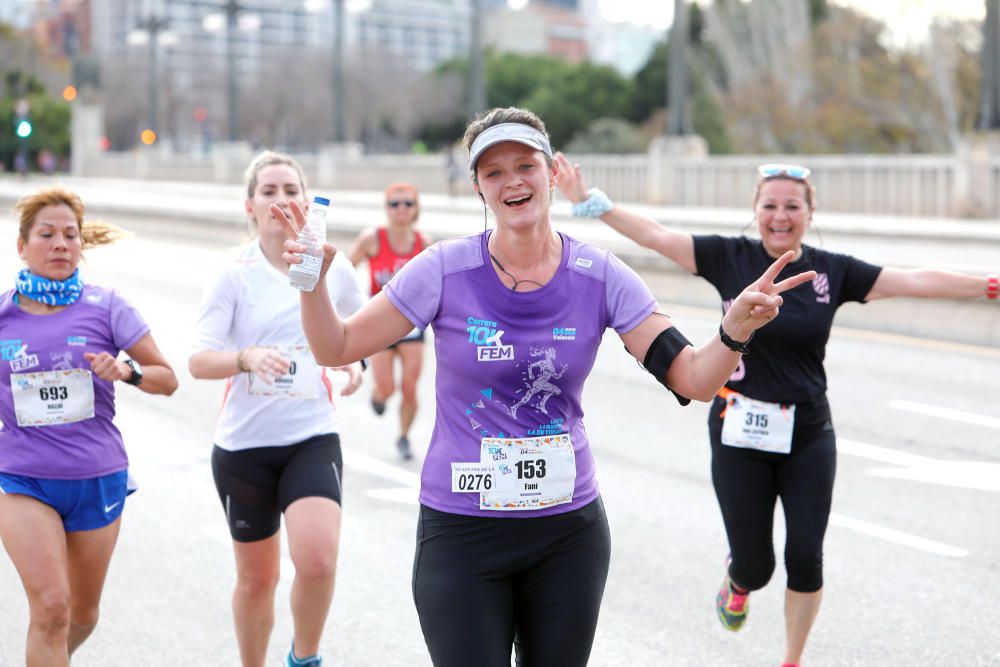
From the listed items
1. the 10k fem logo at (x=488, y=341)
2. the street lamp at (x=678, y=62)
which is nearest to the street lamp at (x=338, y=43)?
the street lamp at (x=678, y=62)

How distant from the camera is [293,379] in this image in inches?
212

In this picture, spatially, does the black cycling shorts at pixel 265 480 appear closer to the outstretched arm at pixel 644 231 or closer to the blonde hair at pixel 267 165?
the blonde hair at pixel 267 165

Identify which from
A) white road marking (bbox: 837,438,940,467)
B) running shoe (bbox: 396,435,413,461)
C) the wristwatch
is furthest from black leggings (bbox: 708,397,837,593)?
running shoe (bbox: 396,435,413,461)

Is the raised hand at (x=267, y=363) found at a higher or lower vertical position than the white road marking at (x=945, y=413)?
higher

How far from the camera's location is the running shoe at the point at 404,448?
10.3 metres

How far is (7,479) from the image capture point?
494 centimetres

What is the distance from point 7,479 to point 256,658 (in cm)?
117

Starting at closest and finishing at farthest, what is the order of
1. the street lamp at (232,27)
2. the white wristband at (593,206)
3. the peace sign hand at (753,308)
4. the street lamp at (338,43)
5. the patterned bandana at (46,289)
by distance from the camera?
1. the peace sign hand at (753,308)
2. the patterned bandana at (46,289)
3. the white wristband at (593,206)
4. the street lamp at (338,43)
5. the street lamp at (232,27)

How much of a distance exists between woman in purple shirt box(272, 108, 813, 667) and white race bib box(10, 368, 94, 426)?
1604 mm

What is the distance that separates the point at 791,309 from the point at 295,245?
2.64 m

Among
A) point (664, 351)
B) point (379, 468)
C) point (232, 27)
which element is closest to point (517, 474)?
point (664, 351)

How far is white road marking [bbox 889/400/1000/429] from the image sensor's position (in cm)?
1095

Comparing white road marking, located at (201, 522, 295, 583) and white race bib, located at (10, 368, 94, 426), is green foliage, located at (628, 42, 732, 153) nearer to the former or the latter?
white road marking, located at (201, 522, 295, 583)

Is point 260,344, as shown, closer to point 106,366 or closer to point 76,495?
point 106,366
